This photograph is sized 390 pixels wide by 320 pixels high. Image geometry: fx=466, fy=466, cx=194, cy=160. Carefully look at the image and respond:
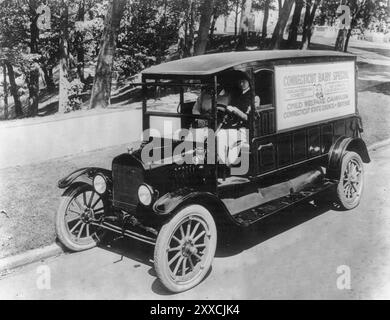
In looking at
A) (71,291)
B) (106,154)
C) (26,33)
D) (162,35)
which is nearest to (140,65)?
(162,35)

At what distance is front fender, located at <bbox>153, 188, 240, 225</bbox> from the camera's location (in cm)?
446

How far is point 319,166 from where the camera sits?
6922 millimetres

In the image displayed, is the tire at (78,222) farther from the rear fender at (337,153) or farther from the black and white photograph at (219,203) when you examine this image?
the rear fender at (337,153)

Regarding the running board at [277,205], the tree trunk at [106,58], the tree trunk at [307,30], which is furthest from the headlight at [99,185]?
the tree trunk at [307,30]

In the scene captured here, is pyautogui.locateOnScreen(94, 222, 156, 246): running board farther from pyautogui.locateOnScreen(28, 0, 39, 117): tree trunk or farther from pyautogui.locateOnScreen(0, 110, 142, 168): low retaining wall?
pyautogui.locateOnScreen(28, 0, 39, 117): tree trunk

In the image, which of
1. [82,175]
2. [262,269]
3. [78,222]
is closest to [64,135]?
[82,175]

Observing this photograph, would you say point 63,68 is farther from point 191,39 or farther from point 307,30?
point 307,30

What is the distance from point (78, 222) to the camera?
565 centimetres

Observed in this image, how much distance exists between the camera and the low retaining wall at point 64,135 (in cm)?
934

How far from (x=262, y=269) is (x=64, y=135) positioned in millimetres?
7236

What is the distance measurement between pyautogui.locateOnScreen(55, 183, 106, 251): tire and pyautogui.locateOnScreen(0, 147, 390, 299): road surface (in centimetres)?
15

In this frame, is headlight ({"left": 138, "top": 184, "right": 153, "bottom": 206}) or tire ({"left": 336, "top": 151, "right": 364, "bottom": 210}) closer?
headlight ({"left": 138, "top": 184, "right": 153, "bottom": 206})

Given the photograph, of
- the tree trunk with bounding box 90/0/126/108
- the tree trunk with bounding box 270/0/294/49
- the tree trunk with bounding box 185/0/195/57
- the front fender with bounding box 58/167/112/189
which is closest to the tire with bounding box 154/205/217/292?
the front fender with bounding box 58/167/112/189

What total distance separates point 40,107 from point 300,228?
1056 inches
